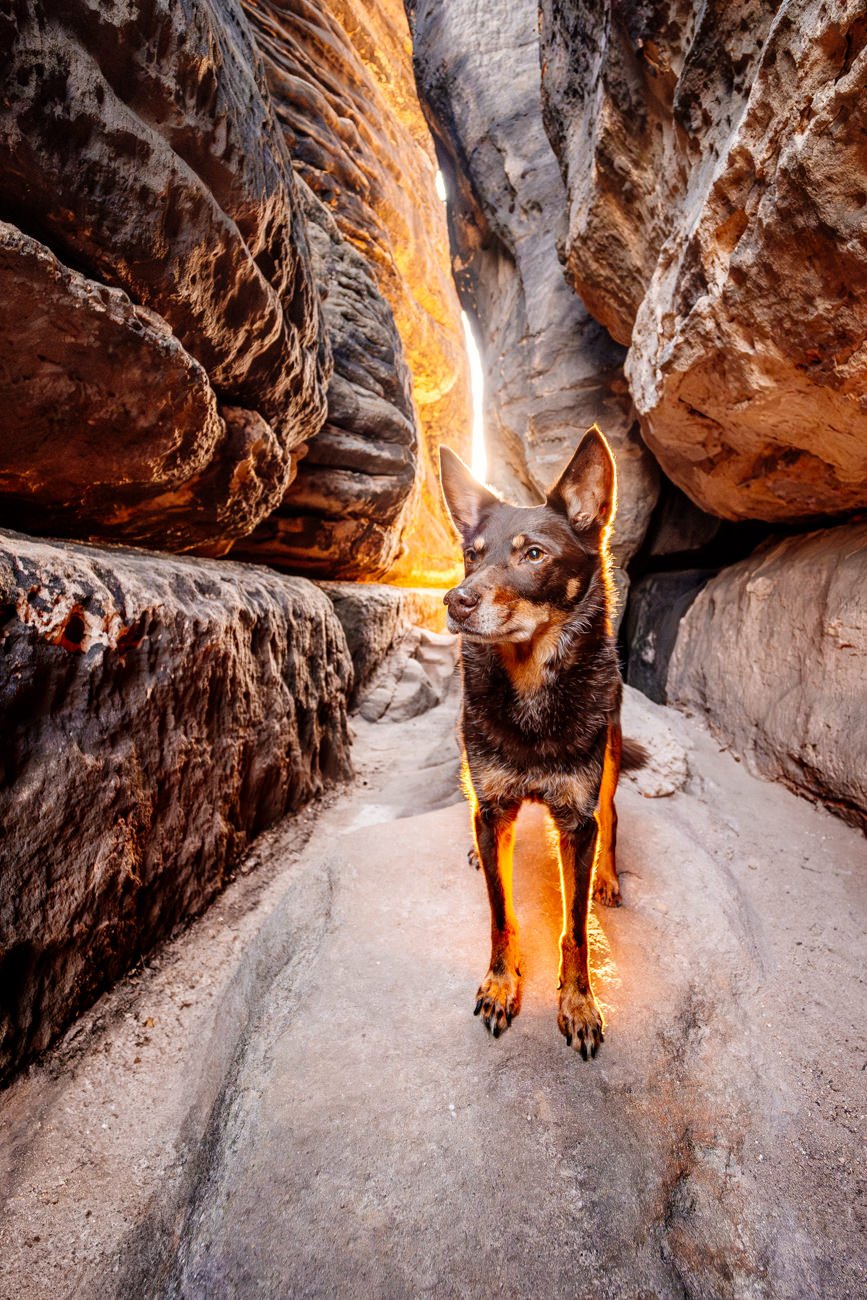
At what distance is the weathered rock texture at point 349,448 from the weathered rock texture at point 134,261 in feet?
8.03

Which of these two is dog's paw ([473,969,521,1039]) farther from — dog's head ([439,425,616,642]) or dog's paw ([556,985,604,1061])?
dog's head ([439,425,616,642])

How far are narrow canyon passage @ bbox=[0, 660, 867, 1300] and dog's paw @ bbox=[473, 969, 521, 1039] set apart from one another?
0.05 meters

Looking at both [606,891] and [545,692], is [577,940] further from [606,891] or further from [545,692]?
[545,692]

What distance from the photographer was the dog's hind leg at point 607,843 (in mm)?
2658

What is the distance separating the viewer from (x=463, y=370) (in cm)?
2016

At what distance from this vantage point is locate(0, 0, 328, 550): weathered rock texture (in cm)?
205

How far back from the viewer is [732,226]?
280 centimetres

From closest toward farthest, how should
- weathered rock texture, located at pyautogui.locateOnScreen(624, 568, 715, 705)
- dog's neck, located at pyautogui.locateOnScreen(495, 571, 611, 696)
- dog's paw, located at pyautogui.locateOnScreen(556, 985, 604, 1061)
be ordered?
dog's paw, located at pyautogui.locateOnScreen(556, 985, 604, 1061) → dog's neck, located at pyautogui.locateOnScreen(495, 571, 611, 696) → weathered rock texture, located at pyautogui.locateOnScreen(624, 568, 715, 705)

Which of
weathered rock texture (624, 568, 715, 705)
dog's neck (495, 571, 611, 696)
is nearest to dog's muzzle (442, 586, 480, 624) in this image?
dog's neck (495, 571, 611, 696)

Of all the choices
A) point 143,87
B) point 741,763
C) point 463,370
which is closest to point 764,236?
point 143,87

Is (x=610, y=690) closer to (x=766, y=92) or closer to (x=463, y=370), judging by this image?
(x=766, y=92)

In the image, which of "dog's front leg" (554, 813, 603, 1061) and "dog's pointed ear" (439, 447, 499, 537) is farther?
"dog's pointed ear" (439, 447, 499, 537)

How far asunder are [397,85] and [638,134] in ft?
58.1

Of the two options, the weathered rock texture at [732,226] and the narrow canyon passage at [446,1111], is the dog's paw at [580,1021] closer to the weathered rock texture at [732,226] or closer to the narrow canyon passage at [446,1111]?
the narrow canyon passage at [446,1111]
